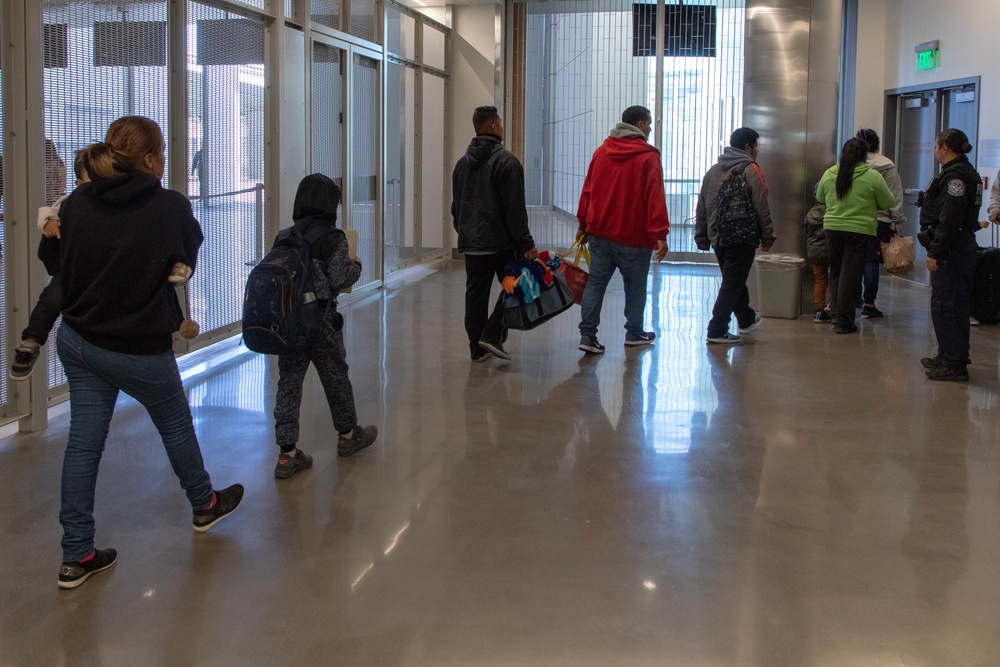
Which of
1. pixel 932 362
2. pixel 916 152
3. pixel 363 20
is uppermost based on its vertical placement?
pixel 363 20

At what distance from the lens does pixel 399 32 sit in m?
11.1

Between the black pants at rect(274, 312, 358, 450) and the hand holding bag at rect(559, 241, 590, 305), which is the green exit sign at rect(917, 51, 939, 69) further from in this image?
the black pants at rect(274, 312, 358, 450)

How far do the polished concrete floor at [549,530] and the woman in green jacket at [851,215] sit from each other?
60.3 inches

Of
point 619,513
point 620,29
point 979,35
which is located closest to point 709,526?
point 619,513

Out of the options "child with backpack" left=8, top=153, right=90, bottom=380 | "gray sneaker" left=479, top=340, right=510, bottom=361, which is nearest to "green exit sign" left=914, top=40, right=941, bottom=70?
"gray sneaker" left=479, top=340, right=510, bottom=361

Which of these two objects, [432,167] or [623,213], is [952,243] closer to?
[623,213]

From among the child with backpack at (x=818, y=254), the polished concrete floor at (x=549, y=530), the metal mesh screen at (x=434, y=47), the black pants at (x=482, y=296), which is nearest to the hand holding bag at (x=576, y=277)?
the black pants at (x=482, y=296)

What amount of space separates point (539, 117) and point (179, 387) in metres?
10.6

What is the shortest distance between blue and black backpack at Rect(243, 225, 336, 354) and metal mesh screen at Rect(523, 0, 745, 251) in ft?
31.2

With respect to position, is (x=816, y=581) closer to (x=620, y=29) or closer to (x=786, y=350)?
(x=786, y=350)

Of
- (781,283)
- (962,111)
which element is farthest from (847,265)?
(962,111)

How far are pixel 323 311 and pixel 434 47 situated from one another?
29.9 feet

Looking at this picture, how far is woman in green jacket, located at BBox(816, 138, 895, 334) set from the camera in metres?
7.62

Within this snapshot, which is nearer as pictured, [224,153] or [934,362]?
[934,362]
